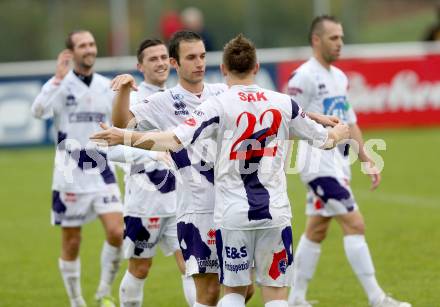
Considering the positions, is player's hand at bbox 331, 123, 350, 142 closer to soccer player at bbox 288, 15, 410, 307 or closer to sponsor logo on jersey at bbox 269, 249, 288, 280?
sponsor logo on jersey at bbox 269, 249, 288, 280

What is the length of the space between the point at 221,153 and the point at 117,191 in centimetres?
332

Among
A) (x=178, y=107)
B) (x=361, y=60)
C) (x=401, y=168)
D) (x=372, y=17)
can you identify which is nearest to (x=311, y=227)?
(x=178, y=107)

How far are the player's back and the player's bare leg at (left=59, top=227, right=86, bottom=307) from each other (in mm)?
3159

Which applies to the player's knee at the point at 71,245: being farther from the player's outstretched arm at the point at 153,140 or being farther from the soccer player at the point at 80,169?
the player's outstretched arm at the point at 153,140

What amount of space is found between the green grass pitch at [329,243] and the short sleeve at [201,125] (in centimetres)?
325

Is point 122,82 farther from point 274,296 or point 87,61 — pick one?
point 87,61

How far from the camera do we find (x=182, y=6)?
2556cm

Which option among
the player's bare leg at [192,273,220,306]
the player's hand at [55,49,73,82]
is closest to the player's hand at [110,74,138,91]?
the player's bare leg at [192,273,220,306]

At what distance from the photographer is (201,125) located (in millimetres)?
6453

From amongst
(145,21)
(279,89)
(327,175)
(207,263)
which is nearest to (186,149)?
(207,263)

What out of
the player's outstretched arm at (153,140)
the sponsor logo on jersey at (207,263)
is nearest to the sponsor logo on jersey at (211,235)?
the sponsor logo on jersey at (207,263)

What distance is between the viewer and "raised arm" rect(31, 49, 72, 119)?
9.34 meters

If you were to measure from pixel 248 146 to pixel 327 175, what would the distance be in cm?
266

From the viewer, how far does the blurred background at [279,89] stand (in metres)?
10.4
